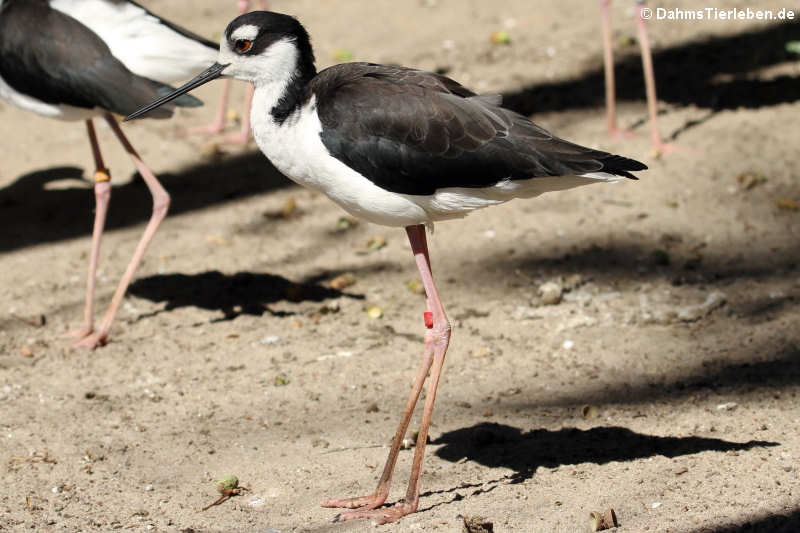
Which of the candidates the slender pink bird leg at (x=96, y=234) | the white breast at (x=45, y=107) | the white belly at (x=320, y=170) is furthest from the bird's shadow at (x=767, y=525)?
the white breast at (x=45, y=107)

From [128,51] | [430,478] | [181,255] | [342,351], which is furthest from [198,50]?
[430,478]

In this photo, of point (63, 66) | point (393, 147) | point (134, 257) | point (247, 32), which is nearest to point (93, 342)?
point (134, 257)

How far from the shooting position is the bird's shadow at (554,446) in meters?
3.94

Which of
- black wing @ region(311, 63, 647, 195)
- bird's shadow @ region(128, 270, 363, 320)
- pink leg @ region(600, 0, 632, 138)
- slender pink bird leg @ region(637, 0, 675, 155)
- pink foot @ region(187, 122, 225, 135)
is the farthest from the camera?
pink foot @ region(187, 122, 225, 135)

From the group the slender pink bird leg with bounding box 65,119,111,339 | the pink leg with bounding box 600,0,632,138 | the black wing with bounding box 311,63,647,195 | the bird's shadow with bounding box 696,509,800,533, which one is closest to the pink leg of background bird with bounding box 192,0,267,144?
the slender pink bird leg with bounding box 65,119,111,339

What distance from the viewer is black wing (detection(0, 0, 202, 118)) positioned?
509cm

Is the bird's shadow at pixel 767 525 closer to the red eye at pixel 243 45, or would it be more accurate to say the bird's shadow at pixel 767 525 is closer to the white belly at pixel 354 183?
the white belly at pixel 354 183

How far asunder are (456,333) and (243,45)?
76.5 inches

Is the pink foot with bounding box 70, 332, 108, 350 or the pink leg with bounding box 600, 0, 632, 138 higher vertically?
the pink leg with bounding box 600, 0, 632, 138

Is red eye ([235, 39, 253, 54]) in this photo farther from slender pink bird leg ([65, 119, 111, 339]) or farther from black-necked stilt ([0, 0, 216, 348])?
slender pink bird leg ([65, 119, 111, 339])

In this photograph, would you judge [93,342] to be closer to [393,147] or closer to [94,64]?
[94,64]

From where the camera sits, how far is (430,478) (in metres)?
4.01

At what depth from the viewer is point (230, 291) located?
5.73 m

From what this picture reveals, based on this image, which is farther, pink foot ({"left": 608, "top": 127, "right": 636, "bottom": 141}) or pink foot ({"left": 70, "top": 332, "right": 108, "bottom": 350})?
pink foot ({"left": 608, "top": 127, "right": 636, "bottom": 141})
